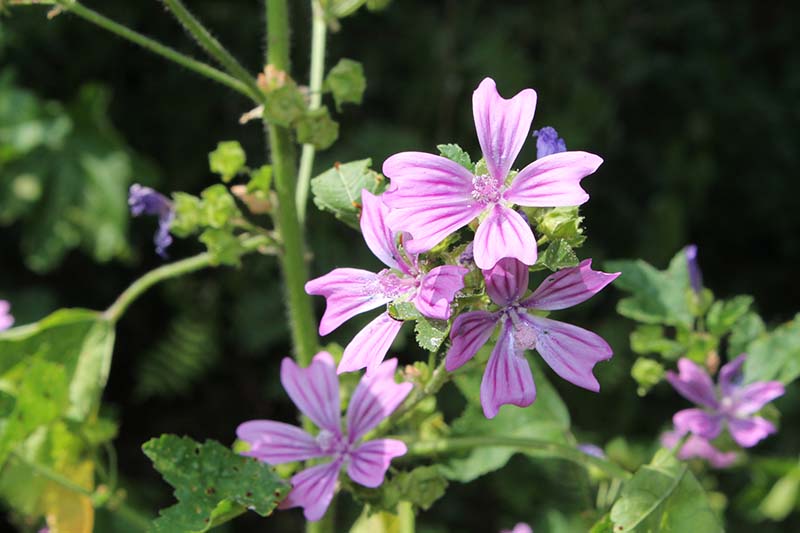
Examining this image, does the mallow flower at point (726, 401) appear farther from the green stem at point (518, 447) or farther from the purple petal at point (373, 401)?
the purple petal at point (373, 401)

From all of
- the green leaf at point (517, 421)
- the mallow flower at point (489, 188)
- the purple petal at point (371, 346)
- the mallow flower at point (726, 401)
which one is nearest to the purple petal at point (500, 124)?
the mallow flower at point (489, 188)


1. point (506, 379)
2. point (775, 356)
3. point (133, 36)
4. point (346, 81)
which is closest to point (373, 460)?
point (506, 379)

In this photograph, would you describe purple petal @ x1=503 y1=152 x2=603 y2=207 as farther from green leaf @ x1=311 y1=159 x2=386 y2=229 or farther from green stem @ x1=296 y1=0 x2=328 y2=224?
green stem @ x1=296 y1=0 x2=328 y2=224

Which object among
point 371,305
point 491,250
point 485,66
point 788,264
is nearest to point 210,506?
point 371,305

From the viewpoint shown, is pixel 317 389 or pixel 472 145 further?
pixel 472 145

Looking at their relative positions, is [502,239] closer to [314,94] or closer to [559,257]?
[559,257]

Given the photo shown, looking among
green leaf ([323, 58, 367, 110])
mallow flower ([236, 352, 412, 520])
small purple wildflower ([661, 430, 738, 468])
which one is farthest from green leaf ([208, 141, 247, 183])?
small purple wildflower ([661, 430, 738, 468])
